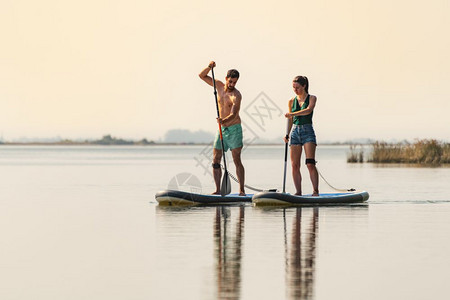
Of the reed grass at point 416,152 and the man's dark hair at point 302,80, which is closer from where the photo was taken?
the man's dark hair at point 302,80

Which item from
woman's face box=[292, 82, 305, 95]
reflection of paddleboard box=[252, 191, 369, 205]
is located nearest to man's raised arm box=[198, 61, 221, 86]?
woman's face box=[292, 82, 305, 95]

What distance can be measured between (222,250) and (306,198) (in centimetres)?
573

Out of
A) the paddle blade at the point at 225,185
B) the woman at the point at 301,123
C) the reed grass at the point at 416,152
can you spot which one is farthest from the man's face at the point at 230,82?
the reed grass at the point at 416,152

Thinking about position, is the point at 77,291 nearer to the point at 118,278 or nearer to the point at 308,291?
the point at 118,278

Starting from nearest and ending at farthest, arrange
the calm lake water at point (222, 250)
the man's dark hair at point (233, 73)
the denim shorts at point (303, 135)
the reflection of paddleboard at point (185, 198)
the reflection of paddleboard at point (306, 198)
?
the calm lake water at point (222, 250) < the reflection of paddleboard at point (306, 198) < the denim shorts at point (303, 135) < the man's dark hair at point (233, 73) < the reflection of paddleboard at point (185, 198)

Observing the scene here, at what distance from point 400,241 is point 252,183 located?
43.1 feet

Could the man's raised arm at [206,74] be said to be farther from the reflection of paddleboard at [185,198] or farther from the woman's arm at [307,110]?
the reflection of paddleboard at [185,198]

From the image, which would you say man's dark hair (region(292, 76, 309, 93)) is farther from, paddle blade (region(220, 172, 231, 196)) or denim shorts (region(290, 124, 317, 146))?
paddle blade (region(220, 172, 231, 196))

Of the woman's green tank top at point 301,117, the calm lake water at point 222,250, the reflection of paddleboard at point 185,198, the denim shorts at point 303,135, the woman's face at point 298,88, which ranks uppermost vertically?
the woman's face at point 298,88

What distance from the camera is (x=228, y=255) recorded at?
8.76 metres

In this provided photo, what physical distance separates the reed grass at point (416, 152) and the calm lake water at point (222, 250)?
61.8 ft

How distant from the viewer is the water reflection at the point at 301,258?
23.0 ft

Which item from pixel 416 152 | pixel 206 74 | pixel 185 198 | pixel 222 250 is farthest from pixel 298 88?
pixel 416 152

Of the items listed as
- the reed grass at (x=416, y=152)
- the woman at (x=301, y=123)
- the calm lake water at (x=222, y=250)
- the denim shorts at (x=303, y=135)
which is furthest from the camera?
the reed grass at (x=416, y=152)
